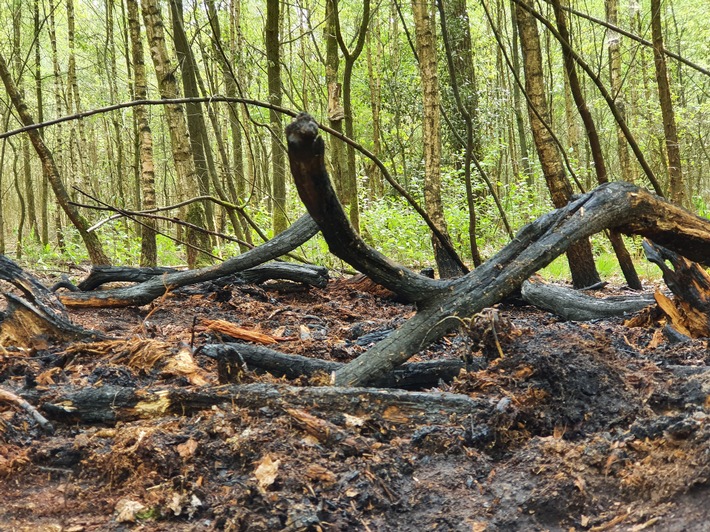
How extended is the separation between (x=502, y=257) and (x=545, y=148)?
3111 mm

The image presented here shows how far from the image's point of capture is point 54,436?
258 cm

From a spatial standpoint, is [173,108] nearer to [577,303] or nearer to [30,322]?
[30,322]

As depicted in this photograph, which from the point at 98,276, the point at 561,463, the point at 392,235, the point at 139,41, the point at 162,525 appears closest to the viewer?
the point at 162,525

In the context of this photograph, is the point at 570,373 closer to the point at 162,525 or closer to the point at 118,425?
the point at 162,525

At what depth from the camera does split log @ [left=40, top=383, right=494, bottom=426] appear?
2557mm

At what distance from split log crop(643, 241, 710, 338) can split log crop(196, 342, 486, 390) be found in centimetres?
160

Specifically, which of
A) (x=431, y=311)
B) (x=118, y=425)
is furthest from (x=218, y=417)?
(x=431, y=311)

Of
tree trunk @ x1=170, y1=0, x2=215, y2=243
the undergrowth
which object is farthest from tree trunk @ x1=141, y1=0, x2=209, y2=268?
the undergrowth

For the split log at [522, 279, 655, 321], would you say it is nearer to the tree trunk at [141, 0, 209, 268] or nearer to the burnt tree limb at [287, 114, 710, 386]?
the burnt tree limb at [287, 114, 710, 386]

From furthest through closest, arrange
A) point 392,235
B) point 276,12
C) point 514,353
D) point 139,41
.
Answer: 1. point 392,235
2. point 139,41
3. point 276,12
4. point 514,353

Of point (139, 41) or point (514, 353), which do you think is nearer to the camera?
point (514, 353)

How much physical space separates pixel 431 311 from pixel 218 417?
1253mm

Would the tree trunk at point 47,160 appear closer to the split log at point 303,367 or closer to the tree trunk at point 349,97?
the tree trunk at point 349,97

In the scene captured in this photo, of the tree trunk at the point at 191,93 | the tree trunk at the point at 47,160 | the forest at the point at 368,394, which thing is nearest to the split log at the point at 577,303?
the forest at the point at 368,394
